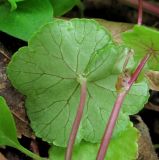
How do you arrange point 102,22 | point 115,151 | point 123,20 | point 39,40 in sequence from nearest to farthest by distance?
point 39,40, point 115,151, point 102,22, point 123,20

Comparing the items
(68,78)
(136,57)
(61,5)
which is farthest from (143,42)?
(61,5)

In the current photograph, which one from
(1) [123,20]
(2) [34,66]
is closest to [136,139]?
(2) [34,66]

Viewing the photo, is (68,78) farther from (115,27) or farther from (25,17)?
(115,27)

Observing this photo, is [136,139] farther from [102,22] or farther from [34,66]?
[102,22]

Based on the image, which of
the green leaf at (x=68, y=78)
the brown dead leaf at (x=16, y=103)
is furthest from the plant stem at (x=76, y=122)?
the brown dead leaf at (x=16, y=103)

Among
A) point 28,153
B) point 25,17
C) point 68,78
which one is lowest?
point 28,153

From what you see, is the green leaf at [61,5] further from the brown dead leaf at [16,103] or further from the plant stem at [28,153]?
the plant stem at [28,153]
